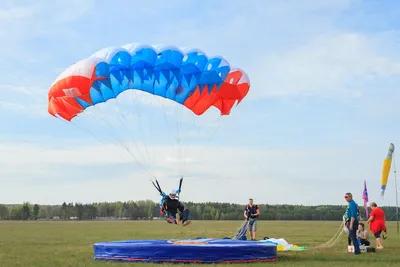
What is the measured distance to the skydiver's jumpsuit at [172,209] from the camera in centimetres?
1480

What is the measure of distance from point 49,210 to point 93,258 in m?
127

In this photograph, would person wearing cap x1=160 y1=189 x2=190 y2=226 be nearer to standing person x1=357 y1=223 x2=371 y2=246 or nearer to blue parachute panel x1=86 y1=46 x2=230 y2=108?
blue parachute panel x1=86 y1=46 x2=230 y2=108

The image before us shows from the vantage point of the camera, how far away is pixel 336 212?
287 feet

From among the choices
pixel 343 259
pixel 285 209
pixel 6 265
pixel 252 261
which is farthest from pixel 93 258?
pixel 285 209

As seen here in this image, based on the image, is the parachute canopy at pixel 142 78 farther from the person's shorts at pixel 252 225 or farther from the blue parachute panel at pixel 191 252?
the person's shorts at pixel 252 225

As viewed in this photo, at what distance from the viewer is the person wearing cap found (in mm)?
14797

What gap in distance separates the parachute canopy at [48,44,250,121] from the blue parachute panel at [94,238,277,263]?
154 inches

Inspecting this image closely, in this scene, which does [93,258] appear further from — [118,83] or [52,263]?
[118,83]

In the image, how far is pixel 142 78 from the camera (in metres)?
15.0

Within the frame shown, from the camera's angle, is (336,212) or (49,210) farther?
(49,210)

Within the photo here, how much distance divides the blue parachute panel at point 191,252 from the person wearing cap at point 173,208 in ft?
4.54

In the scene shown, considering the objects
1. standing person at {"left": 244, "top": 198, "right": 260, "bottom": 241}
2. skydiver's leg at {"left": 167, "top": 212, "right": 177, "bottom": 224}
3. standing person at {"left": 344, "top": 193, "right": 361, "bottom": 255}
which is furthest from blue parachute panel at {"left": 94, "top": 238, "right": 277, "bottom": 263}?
standing person at {"left": 244, "top": 198, "right": 260, "bottom": 241}

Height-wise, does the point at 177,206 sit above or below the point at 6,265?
above

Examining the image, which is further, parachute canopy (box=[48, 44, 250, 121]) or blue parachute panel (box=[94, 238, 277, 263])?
parachute canopy (box=[48, 44, 250, 121])
